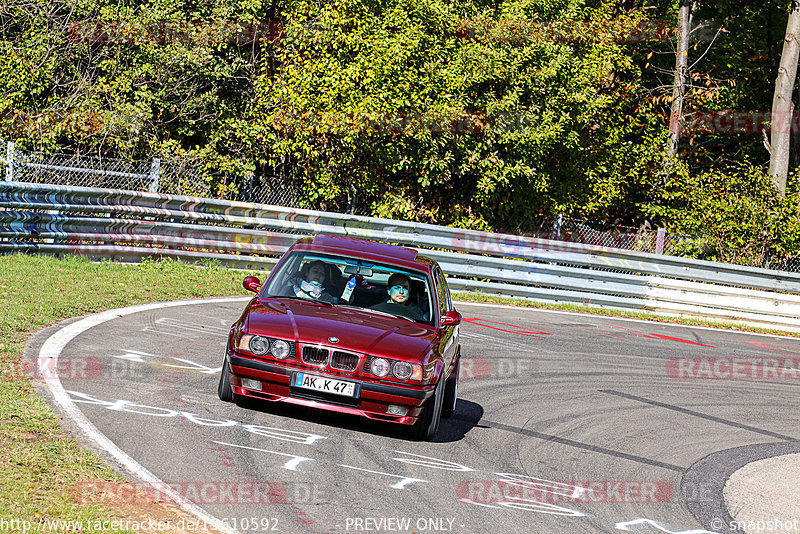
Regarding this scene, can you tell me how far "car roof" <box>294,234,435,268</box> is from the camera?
9.44 meters

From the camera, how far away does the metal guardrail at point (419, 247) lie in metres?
15.7

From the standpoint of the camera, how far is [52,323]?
1093cm

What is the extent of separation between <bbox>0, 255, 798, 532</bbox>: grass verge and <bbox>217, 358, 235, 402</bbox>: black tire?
1390 mm

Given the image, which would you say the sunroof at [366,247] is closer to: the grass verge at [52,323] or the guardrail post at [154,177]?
the grass verge at [52,323]

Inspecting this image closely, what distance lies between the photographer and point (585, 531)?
6.31 m

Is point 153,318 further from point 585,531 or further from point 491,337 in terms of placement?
point 585,531

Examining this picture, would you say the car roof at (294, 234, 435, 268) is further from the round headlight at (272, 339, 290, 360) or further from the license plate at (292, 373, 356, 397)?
the license plate at (292, 373, 356, 397)

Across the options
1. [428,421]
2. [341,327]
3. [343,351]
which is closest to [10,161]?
[341,327]

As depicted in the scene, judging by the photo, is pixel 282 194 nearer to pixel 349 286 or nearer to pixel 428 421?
pixel 349 286

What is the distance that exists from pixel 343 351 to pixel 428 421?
0.88 metres

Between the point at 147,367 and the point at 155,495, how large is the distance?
12.2 feet

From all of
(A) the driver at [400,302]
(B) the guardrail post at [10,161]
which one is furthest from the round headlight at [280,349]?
(B) the guardrail post at [10,161]

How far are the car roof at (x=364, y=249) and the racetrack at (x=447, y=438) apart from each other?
144cm

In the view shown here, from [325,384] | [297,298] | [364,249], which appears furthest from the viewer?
[364,249]
